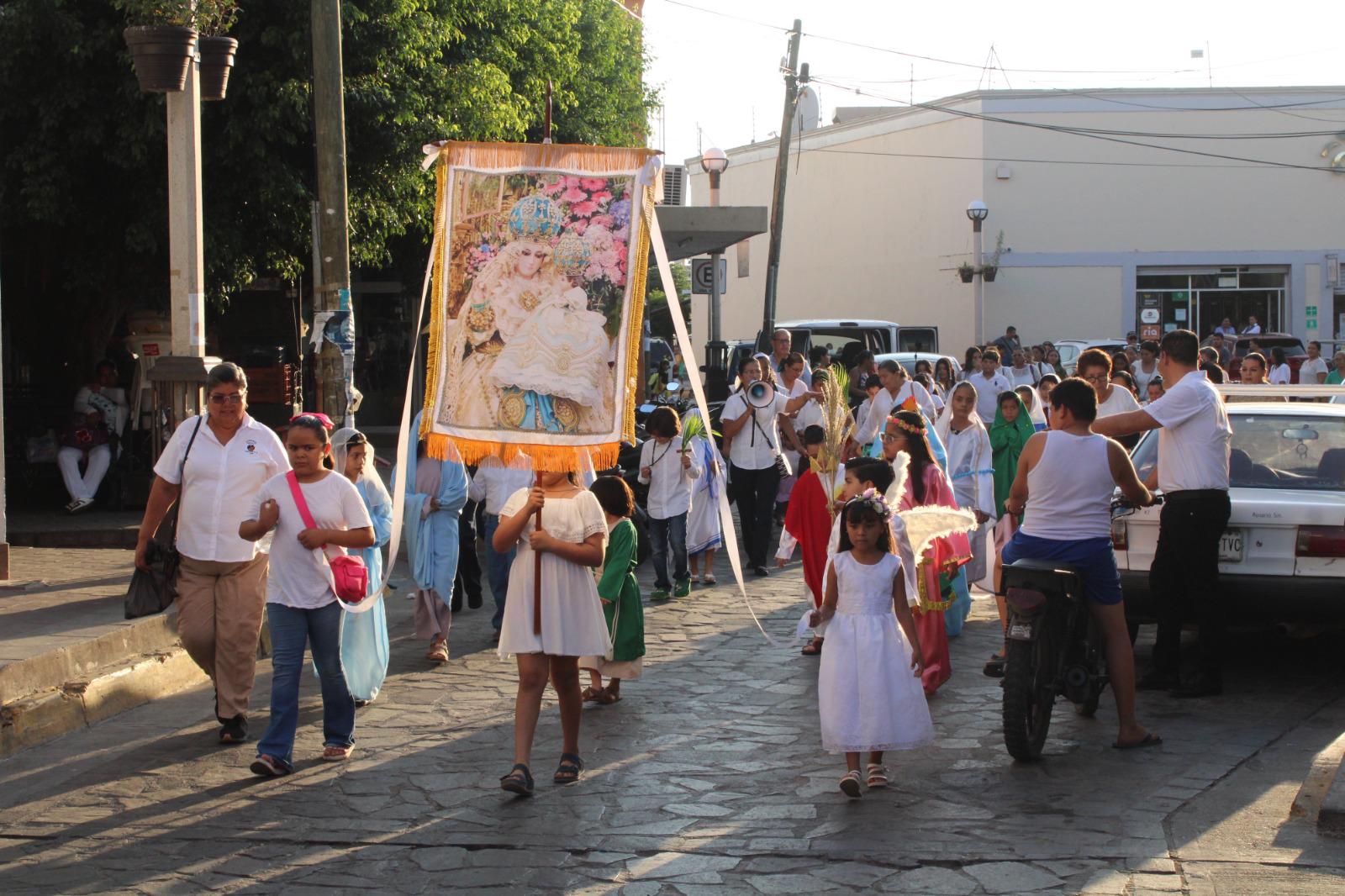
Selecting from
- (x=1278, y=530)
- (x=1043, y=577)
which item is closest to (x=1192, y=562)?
(x=1278, y=530)

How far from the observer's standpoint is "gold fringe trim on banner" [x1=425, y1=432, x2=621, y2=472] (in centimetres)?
641

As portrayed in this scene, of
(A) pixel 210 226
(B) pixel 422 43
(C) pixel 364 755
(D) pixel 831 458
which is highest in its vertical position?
(B) pixel 422 43

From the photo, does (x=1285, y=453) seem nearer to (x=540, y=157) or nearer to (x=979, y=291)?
(x=540, y=157)

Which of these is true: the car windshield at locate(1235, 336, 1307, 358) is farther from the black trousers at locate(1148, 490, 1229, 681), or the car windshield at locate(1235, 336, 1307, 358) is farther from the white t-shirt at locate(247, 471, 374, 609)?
the white t-shirt at locate(247, 471, 374, 609)

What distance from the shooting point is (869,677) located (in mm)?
6320

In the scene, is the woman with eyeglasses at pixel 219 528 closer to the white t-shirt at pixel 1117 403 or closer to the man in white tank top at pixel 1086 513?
the man in white tank top at pixel 1086 513

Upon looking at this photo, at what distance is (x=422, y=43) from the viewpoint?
55.3ft

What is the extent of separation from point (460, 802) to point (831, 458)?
14.2 ft

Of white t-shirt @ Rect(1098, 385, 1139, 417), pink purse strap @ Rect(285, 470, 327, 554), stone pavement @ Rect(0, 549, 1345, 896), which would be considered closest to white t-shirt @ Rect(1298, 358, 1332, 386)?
white t-shirt @ Rect(1098, 385, 1139, 417)

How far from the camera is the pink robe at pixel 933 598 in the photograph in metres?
8.24

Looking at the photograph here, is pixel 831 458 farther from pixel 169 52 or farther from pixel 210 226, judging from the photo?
pixel 210 226

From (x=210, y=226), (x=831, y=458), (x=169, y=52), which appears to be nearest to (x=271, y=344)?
(x=210, y=226)

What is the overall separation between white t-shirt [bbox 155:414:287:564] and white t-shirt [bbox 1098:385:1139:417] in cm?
713

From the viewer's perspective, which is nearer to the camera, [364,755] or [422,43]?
[364,755]
